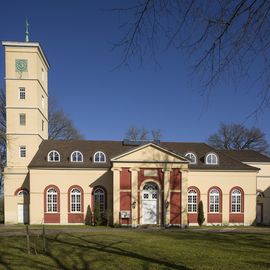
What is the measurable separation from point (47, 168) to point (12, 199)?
5.07m

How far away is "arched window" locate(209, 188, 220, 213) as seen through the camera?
34.8m

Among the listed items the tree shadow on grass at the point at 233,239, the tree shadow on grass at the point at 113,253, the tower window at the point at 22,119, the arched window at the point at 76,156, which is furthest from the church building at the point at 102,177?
the tree shadow on grass at the point at 113,253

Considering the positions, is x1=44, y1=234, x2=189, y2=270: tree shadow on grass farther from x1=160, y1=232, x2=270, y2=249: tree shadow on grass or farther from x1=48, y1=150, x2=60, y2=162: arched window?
x1=48, y1=150, x2=60, y2=162: arched window

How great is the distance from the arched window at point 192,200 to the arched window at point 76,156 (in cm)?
1130

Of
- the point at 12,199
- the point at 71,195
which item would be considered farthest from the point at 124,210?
the point at 12,199

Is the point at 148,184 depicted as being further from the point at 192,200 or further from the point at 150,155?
the point at 192,200

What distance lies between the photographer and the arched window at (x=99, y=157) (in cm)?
3506

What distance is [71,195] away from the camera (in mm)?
33469

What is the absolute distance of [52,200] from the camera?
33188 mm

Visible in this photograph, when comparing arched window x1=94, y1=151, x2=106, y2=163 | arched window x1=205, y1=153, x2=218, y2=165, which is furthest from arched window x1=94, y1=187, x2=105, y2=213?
arched window x1=205, y1=153, x2=218, y2=165

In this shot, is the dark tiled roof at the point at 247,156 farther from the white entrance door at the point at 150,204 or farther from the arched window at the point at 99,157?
the arched window at the point at 99,157

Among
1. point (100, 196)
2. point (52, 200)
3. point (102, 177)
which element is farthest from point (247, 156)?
point (52, 200)

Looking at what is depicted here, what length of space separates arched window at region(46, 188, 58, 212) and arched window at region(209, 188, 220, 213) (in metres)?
15.1

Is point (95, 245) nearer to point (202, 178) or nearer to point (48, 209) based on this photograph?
point (48, 209)
